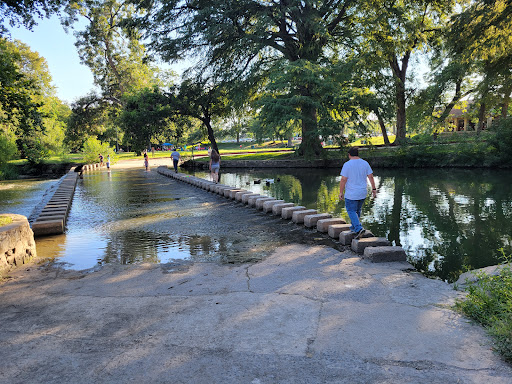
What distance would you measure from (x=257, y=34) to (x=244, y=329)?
897 inches

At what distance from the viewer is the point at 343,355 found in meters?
3.20

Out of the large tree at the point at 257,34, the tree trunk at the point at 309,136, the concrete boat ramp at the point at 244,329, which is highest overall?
the large tree at the point at 257,34

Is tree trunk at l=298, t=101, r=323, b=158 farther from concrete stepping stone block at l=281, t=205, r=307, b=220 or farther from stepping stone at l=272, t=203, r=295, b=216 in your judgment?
concrete stepping stone block at l=281, t=205, r=307, b=220

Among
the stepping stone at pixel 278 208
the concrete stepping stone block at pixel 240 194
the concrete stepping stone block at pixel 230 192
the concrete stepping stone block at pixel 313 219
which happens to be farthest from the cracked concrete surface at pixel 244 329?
the concrete stepping stone block at pixel 230 192

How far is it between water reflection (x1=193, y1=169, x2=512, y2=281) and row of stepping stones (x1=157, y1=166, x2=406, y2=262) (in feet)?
3.22

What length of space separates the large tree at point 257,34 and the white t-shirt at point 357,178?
16.2m

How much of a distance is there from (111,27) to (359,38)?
25202 millimetres

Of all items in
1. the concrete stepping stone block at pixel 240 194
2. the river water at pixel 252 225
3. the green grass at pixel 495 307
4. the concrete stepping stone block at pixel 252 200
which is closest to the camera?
the green grass at pixel 495 307

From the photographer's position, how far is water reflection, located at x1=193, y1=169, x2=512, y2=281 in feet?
24.2

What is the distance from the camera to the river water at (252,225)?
713cm

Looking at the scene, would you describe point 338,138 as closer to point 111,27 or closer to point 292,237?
point 292,237

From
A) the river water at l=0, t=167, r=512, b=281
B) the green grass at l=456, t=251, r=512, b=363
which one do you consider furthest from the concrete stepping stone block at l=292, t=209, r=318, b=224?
the green grass at l=456, t=251, r=512, b=363

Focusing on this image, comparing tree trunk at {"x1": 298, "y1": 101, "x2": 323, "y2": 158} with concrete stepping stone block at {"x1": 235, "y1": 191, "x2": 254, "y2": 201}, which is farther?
tree trunk at {"x1": 298, "y1": 101, "x2": 323, "y2": 158}

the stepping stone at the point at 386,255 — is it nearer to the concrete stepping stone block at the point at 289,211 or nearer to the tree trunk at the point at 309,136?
the concrete stepping stone block at the point at 289,211
